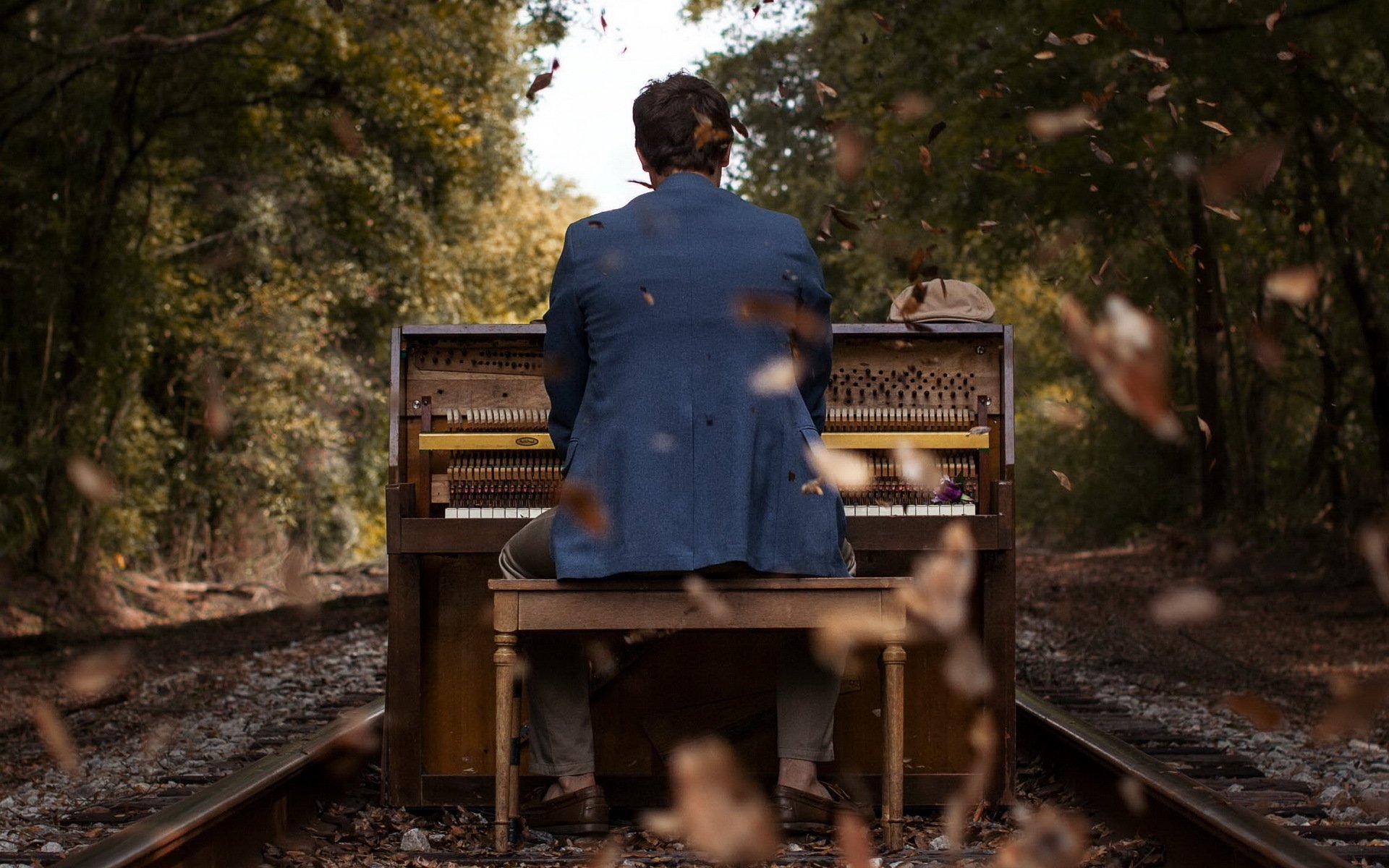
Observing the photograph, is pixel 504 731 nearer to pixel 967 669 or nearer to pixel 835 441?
pixel 835 441

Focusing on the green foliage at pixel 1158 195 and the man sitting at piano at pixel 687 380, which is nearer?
the man sitting at piano at pixel 687 380

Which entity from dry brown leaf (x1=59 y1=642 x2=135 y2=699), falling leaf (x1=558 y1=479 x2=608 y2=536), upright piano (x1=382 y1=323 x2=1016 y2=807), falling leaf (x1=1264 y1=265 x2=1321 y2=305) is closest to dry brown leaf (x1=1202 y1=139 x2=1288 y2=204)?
falling leaf (x1=1264 y1=265 x2=1321 y2=305)

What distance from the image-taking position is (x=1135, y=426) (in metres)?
30.8

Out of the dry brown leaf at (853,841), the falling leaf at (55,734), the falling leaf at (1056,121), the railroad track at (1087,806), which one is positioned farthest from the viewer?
the falling leaf at (1056,121)

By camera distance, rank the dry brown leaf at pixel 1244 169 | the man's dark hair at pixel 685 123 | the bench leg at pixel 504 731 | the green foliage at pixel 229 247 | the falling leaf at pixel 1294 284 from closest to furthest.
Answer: the bench leg at pixel 504 731, the man's dark hair at pixel 685 123, the green foliage at pixel 229 247, the dry brown leaf at pixel 1244 169, the falling leaf at pixel 1294 284

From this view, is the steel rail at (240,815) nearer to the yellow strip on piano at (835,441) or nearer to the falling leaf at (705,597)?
the yellow strip on piano at (835,441)

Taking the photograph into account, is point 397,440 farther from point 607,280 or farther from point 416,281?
point 416,281

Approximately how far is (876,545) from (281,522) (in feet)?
74.4

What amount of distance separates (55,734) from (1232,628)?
10.6 meters

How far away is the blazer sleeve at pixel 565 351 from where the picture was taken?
498cm

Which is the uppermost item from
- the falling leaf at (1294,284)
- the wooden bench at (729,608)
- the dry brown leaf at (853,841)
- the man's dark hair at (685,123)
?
the falling leaf at (1294,284)

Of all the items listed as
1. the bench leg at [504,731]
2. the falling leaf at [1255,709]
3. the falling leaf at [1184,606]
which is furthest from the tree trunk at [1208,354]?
the bench leg at [504,731]

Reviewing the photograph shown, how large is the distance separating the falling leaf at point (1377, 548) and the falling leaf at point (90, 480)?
43.7 feet

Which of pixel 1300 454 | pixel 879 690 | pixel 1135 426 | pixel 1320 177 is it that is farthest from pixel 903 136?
pixel 879 690
